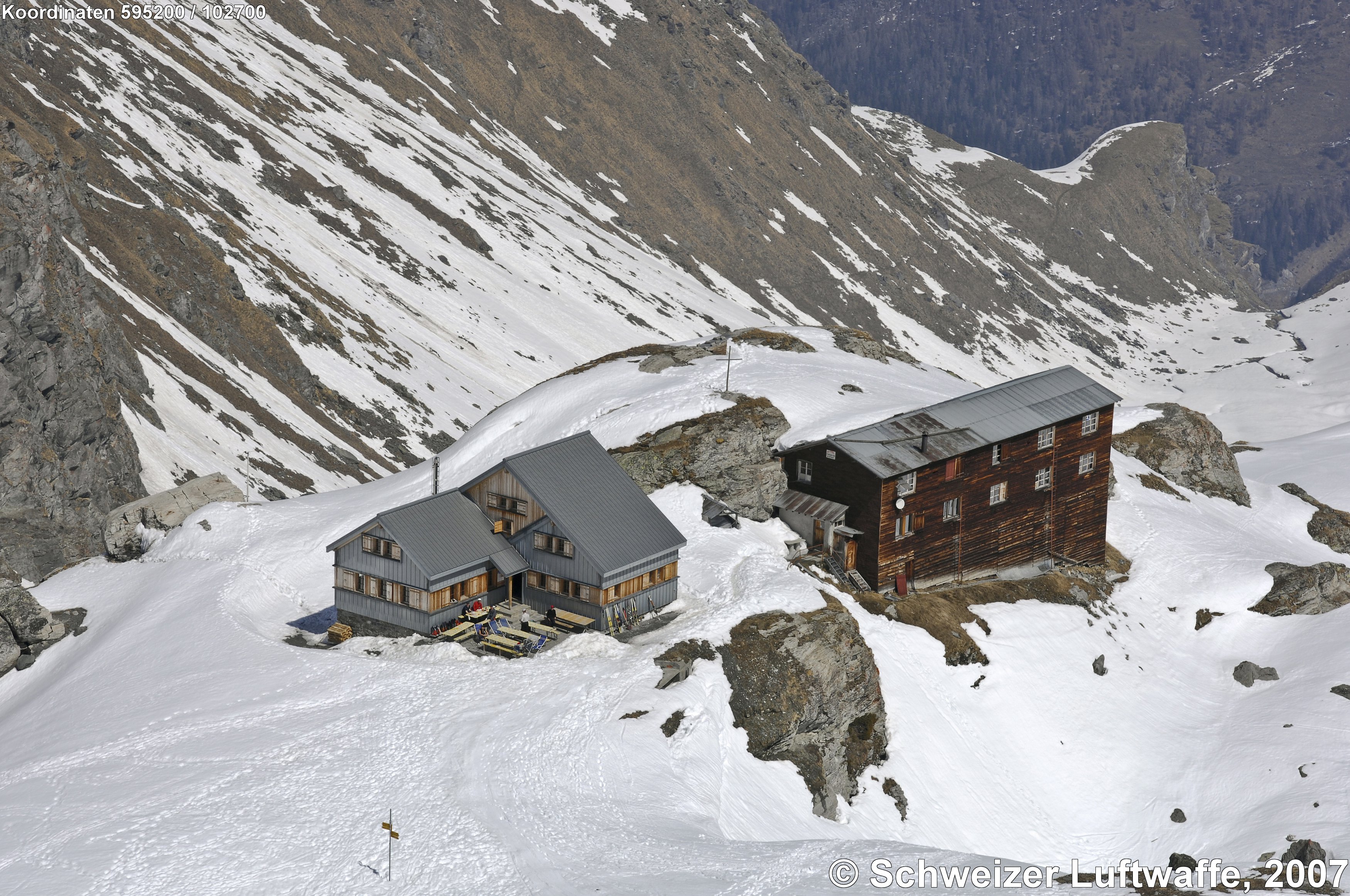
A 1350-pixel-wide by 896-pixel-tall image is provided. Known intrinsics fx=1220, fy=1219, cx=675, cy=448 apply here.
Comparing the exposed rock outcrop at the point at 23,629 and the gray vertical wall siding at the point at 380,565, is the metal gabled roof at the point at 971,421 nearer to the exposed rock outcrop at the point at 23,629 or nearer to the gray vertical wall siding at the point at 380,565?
the gray vertical wall siding at the point at 380,565

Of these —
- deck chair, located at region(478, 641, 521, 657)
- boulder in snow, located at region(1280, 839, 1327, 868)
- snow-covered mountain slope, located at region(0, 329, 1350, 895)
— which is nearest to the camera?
snow-covered mountain slope, located at region(0, 329, 1350, 895)

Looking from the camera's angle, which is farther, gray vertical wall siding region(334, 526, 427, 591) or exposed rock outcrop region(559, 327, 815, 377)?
exposed rock outcrop region(559, 327, 815, 377)

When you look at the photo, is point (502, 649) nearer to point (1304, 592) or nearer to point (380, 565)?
point (380, 565)

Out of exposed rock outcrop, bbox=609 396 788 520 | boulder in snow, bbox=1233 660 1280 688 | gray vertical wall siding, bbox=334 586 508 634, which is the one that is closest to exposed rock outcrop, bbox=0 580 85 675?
gray vertical wall siding, bbox=334 586 508 634

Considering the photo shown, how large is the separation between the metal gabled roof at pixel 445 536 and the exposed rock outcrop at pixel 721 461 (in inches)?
444

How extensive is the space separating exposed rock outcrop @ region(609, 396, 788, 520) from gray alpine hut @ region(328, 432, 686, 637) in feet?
26.1

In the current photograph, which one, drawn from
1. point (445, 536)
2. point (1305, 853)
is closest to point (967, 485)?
point (1305, 853)

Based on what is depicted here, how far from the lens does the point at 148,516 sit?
64438mm

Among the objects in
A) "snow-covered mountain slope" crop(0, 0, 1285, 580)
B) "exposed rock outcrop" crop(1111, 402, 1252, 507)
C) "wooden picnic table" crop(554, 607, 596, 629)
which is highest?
"snow-covered mountain slope" crop(0, 0, 1285, 580)

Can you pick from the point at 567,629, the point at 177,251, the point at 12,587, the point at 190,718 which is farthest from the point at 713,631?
the point at 177,251

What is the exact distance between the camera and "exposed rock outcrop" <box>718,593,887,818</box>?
47.0m

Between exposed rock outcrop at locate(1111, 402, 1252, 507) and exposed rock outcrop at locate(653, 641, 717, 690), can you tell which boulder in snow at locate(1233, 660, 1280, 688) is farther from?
exposed rock outcrop at locate(653, 641, 717, 690)

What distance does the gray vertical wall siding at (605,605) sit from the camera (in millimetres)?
50438

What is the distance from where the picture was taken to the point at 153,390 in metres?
89.6
